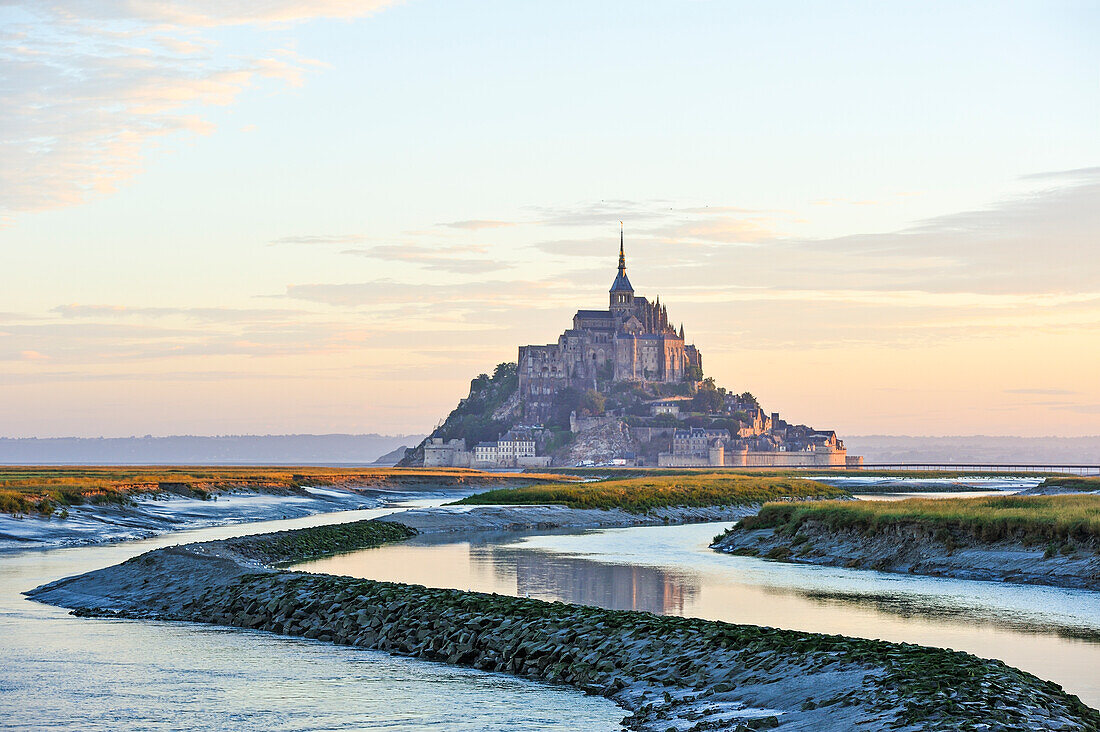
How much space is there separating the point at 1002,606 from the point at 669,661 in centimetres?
1124

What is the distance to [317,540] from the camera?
3928cm

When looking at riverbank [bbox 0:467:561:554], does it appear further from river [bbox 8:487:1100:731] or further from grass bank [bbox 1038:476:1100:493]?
grass bank [bbox 1038:476:1100:493]

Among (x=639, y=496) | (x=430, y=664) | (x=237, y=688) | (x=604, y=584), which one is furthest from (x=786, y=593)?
(x=639, y=496)

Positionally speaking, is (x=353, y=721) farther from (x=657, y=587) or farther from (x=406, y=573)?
(x=406, y=573)

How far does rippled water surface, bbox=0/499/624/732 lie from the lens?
14.3 metres

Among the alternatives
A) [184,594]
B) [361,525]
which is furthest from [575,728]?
[361,525]

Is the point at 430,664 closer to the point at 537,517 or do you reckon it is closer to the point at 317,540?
the point at 317,540

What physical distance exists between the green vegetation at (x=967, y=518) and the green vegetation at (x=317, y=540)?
41.6 ft

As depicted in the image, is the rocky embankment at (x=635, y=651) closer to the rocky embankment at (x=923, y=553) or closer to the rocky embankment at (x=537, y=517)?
the rocky embankment at (x=923, y=553)

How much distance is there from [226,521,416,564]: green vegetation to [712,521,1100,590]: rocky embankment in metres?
11.9

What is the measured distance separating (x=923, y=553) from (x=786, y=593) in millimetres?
8088

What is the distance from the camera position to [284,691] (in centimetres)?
1605

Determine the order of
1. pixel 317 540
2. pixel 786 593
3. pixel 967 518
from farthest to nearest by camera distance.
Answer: pixel 317 540, pixel 967 518, pixel 786 593

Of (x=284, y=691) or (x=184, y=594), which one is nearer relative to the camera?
(x=284, y=691)
